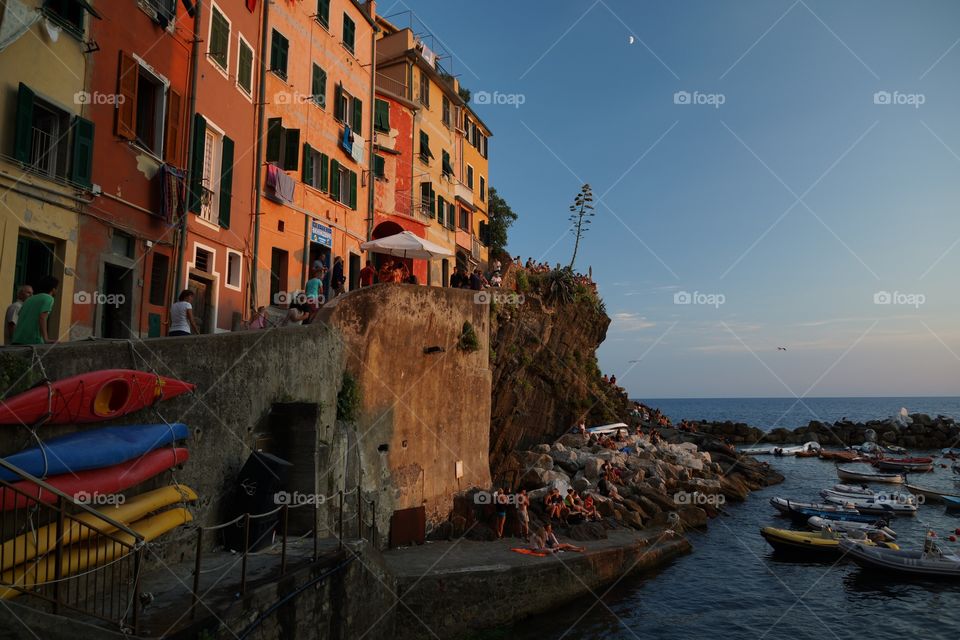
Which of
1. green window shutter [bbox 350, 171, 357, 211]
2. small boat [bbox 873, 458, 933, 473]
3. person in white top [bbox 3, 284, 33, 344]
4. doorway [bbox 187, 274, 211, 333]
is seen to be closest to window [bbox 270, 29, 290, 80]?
green window shutter [bbox 350, 171, 357, 211]

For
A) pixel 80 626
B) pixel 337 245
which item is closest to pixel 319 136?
pixel 337 245

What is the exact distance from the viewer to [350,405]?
15.8m

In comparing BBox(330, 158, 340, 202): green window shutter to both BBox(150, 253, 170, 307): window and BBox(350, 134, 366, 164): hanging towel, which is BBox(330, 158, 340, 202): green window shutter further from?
BBox(150, 253, 170, 307): window

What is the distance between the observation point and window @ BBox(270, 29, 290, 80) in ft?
67.3

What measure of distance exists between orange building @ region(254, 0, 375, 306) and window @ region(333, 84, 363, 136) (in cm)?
4

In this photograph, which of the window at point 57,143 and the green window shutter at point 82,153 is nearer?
the window at point 57,143

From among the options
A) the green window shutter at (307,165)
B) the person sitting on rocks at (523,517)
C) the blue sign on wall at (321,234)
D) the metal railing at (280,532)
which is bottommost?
the person sitting on rocks at (523,517)

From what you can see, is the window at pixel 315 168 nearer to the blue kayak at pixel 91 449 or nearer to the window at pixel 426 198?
the window at pixel 426 198

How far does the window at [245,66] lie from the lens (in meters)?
18.8

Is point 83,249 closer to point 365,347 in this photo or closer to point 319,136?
point 365,347

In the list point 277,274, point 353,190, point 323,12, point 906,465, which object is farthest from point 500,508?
point 906,465

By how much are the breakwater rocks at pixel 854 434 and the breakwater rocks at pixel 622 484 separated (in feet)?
110

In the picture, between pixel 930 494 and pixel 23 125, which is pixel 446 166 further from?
pixel 930 494

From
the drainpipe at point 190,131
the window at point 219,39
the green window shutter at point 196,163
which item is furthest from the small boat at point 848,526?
the window at point 219,39
